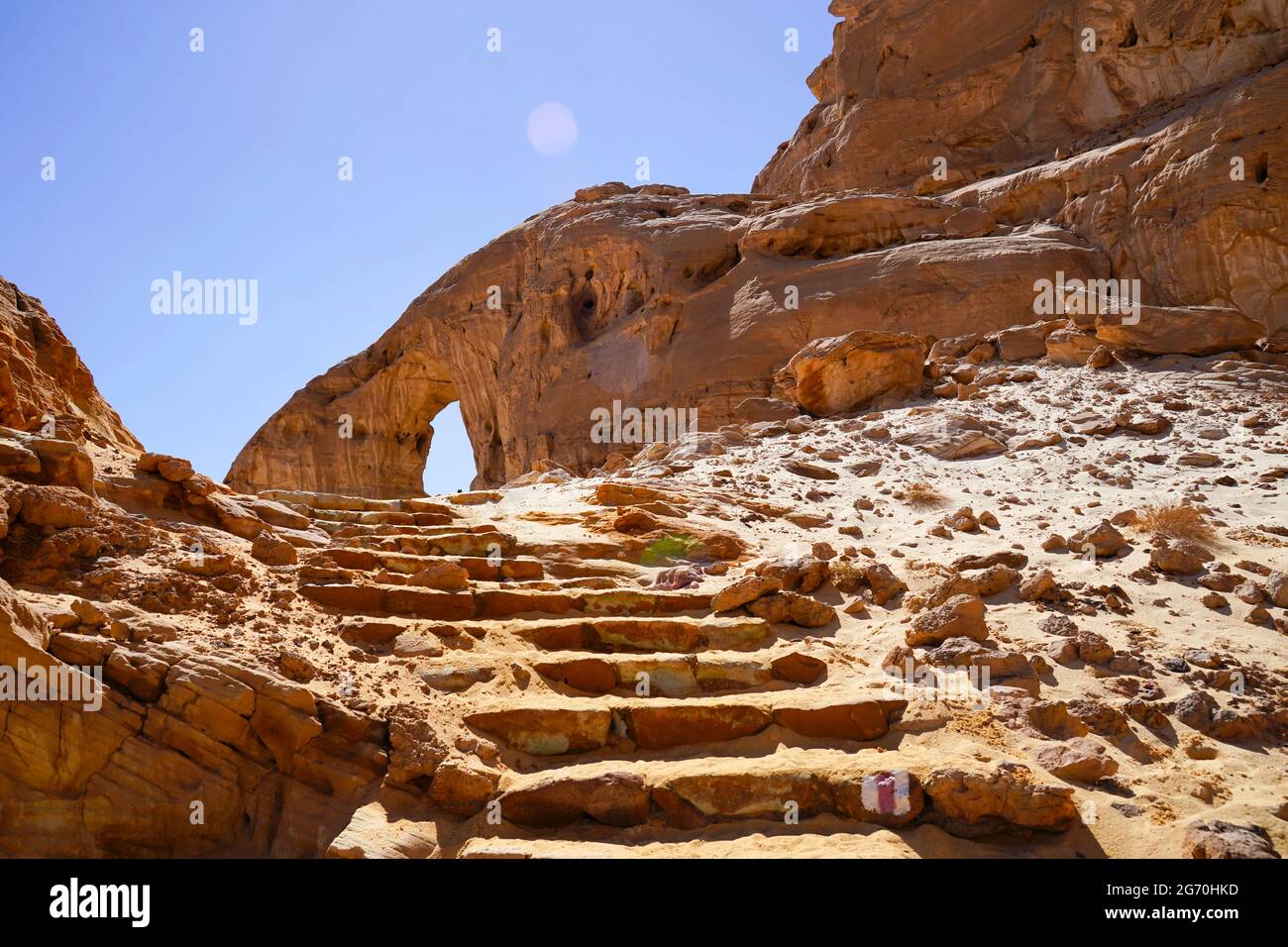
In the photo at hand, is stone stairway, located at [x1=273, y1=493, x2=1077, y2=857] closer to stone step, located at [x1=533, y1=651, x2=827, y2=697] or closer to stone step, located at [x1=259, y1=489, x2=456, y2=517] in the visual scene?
stone step, located at [x1=533, y1=651, x2=827, y2=697]

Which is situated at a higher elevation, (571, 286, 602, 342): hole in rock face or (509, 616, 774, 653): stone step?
(571, 286, 602, 342): hole in rock face

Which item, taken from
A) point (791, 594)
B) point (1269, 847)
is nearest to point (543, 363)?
point (791, 594)

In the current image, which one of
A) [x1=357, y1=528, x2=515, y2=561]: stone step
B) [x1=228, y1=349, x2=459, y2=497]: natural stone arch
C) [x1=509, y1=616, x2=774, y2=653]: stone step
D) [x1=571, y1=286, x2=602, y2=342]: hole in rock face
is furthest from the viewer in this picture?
[x1=228, y1=349, x2=459, y2=497]: natural stone arch

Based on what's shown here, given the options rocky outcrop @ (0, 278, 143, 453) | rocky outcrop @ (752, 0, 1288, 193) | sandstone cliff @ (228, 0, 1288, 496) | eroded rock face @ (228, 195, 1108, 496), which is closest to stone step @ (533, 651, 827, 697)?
rocky outcrop @ (0, 278, 143, 453)

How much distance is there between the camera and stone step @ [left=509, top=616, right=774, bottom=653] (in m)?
6.62

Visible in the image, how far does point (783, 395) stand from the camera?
1705cm

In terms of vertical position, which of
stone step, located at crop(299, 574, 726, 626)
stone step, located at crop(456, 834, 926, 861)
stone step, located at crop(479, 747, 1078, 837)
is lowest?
stone step, located at crop(456, 834, 926, 861)

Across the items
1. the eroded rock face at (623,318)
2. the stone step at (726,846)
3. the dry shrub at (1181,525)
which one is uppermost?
the eroded rock face at (623,318)

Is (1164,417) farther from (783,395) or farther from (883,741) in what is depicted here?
(883,741)

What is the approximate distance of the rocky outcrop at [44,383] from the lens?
7.93 metres

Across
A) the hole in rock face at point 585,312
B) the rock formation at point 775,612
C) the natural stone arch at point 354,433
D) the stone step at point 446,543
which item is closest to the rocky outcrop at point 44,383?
the rock formation at point 775,612

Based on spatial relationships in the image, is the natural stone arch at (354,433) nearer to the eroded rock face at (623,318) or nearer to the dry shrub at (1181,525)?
the eroded rock face at (623,318)

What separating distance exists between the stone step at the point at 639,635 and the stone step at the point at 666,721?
0.95m

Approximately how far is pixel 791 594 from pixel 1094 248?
47.5 ft
